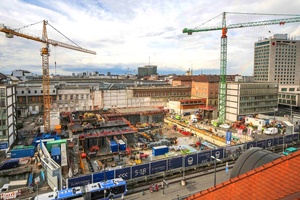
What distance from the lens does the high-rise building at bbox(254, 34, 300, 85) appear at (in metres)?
119

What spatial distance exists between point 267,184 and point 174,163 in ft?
55.6

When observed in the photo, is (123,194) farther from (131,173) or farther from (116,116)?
(116,116)

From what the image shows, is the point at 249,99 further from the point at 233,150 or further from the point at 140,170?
the point at 140,170

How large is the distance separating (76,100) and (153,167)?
46.4 meters

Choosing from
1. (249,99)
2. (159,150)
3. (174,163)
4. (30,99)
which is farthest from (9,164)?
(249,99)

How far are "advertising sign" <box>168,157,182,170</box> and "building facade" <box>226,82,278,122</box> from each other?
33286 mm

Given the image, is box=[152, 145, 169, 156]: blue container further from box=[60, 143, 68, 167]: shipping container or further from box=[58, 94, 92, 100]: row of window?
box=[58, 94, 92, 100]: row of window

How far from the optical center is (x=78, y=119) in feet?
154

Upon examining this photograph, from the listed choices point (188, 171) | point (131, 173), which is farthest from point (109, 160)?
point (188, 171)

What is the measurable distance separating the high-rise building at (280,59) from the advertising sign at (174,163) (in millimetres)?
119398

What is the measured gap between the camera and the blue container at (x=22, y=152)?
30.2 m

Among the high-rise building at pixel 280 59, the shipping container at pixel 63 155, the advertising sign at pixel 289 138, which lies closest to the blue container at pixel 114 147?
the shipping container at pixel 63 155

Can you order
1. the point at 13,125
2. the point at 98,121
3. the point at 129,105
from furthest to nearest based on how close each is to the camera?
the point at 129,105, the point at 98,121, the point at 13,125

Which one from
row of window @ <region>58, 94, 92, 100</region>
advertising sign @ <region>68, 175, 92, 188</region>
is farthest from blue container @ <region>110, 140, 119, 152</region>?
row of window @ <region>58, 94, 92, 100</region>
